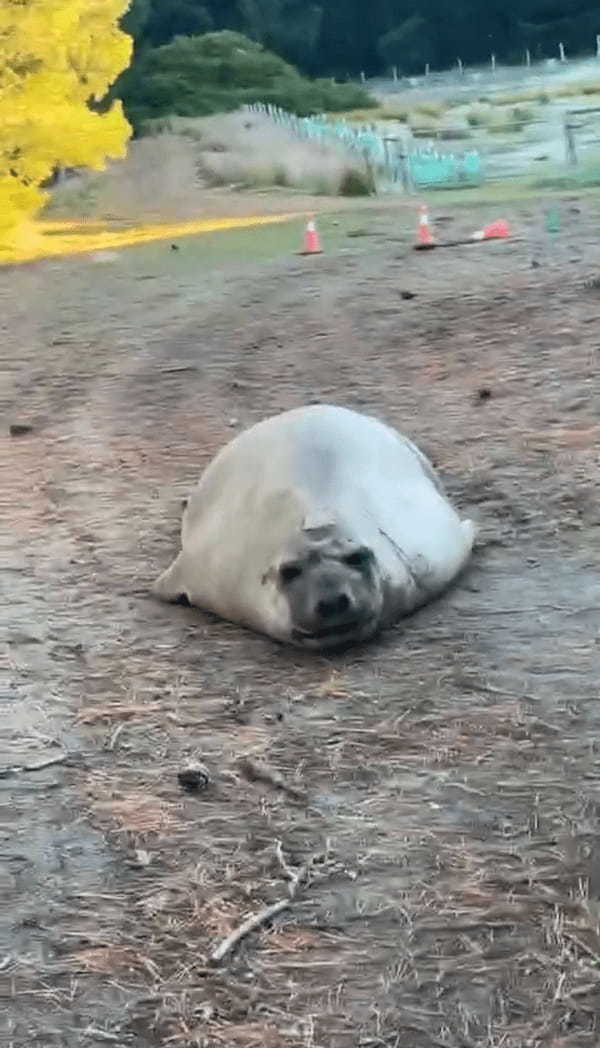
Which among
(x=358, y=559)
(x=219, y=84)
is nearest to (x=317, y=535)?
(x=358, y=559)

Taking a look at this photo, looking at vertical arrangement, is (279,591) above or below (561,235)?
above

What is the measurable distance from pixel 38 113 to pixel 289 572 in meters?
7.65

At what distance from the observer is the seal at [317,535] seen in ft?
13.5

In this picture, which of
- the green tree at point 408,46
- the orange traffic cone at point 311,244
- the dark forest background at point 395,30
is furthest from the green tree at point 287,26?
the orange traffic cone at point 311,244

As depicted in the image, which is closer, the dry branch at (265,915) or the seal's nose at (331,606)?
the dry branch at (265,915)

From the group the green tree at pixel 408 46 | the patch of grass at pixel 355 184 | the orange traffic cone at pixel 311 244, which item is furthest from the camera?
the green tree at pixel 408 46

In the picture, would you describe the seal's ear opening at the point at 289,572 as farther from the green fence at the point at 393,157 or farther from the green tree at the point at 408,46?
the green tree at the point at 408,46

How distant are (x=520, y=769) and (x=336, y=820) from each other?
423 mm

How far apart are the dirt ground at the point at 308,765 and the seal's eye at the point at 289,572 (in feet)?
0.64

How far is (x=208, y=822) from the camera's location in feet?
10.7

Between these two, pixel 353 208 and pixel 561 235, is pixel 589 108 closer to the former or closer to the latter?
pixel 353 208

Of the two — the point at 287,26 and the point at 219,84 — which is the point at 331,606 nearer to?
the point at 219,84

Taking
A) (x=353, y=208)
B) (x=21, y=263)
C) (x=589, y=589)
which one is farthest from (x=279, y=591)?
(x=353, y=208)

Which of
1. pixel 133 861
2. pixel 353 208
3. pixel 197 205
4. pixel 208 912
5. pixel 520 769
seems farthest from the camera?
pixel 197 205
